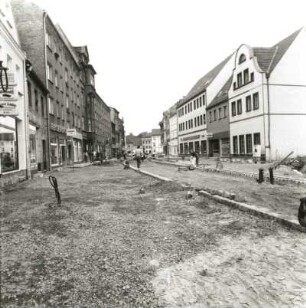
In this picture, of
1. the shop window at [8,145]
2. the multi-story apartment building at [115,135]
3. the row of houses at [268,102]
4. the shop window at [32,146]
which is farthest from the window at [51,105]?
the multi-story apartment building at [115,135]

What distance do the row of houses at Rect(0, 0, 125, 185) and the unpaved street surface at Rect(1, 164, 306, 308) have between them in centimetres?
659

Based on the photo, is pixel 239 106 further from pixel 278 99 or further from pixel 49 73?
pixel 49 73

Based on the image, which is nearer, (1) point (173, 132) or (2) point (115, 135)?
(1) point (173, 132)

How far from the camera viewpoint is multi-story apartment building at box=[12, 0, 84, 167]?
77.9 ft

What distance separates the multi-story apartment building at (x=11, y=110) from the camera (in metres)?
11.8

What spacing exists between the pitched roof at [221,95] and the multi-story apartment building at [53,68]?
16.3m

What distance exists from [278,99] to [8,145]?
21.4 m

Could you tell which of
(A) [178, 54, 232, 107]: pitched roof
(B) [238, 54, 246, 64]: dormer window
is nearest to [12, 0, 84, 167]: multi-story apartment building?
(B) [238, 54, 246, 64]: dormer window

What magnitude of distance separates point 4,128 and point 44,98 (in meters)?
10.0

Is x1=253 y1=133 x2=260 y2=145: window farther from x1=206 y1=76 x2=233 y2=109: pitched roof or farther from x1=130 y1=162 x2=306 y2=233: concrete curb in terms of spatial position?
x1=130 y1=162 x2=306 y2=233: concrete curb

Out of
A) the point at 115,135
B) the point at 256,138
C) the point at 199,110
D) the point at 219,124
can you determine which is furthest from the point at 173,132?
the point at 256,138

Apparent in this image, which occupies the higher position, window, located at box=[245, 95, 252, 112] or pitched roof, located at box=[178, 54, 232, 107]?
pitched roof, located at box=[178, 54, 232, 107]

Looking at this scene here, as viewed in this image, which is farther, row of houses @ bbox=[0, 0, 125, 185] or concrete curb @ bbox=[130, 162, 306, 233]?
row of houses @ bbox=[0, 0, 125, 185]

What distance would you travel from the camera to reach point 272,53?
3000 centimetres
